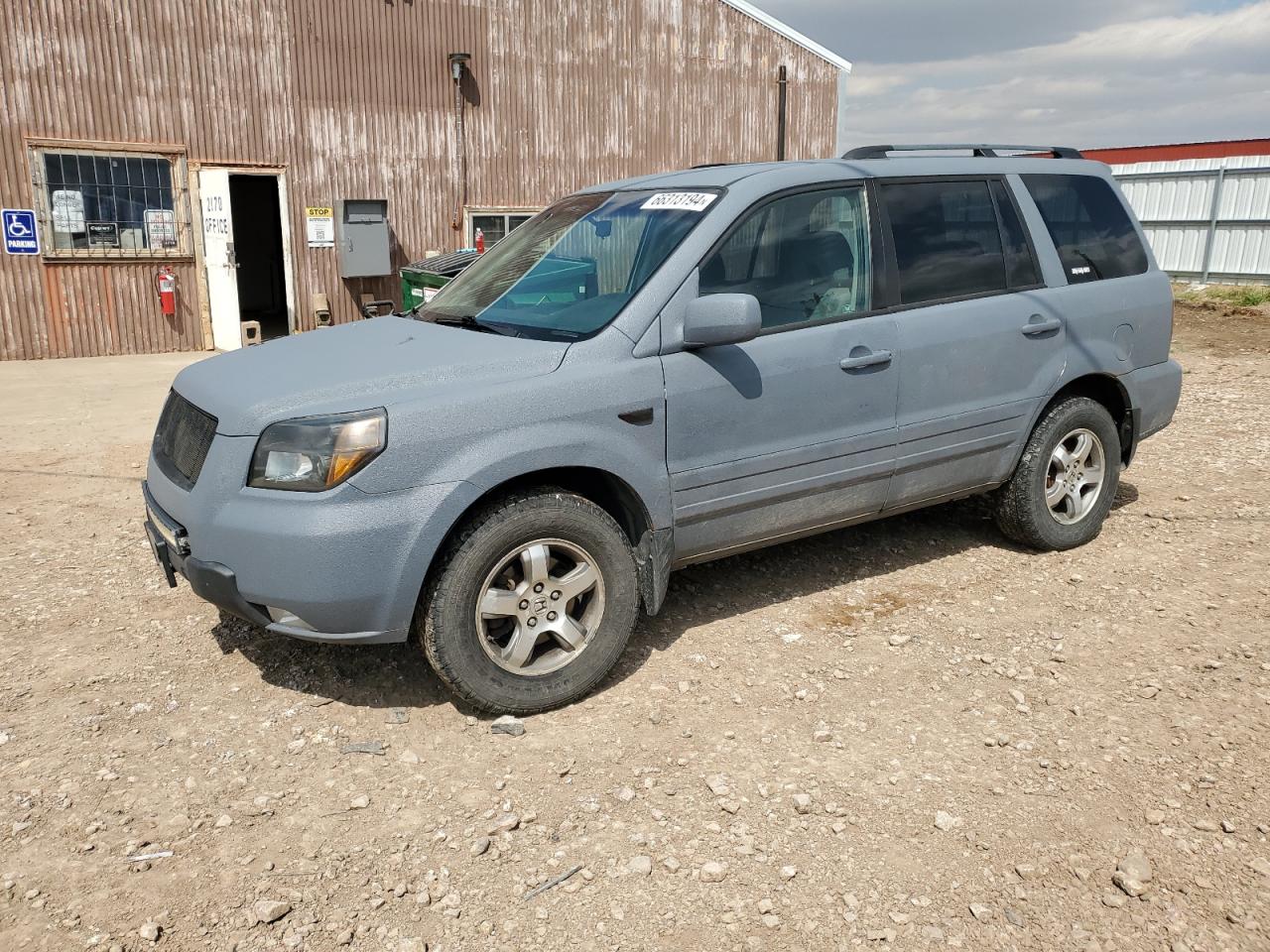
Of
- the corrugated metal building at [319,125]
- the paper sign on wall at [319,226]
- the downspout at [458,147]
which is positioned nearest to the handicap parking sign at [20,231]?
the corrugated metal building at [319,125]

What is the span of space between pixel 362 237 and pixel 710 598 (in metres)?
11.0

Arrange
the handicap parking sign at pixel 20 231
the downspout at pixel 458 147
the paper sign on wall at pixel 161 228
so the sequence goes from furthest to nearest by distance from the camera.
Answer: the downspout at pixel 458 147 < the paper sign on wall at pixel 161 228 < the handicap parking sign at pixel 20 231

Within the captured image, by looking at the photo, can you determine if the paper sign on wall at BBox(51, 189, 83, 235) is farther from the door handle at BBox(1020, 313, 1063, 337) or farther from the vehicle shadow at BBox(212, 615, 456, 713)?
the door handle at BBox(1020, 313, 1063, 337)

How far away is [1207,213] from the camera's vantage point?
19.5 m

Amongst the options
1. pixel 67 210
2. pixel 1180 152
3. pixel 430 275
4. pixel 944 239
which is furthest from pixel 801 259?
pixel 1180 152

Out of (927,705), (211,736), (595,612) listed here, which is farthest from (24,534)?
(927,705)

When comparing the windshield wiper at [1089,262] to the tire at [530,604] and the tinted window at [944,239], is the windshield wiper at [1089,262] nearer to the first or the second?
the tinted window at [944,239]

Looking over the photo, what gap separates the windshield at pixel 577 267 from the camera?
3873 millimetres

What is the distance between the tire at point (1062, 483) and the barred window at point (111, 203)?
11.6 meters

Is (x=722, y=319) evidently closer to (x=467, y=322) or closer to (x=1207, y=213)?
(x=467, y=322)

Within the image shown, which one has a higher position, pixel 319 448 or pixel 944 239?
pixel 944 239

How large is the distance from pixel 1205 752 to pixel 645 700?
1894 millimetres

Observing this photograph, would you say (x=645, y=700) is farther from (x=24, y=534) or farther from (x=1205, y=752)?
(x=24, y=534)

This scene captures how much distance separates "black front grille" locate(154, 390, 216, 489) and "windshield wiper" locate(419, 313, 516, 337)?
1075 mm
